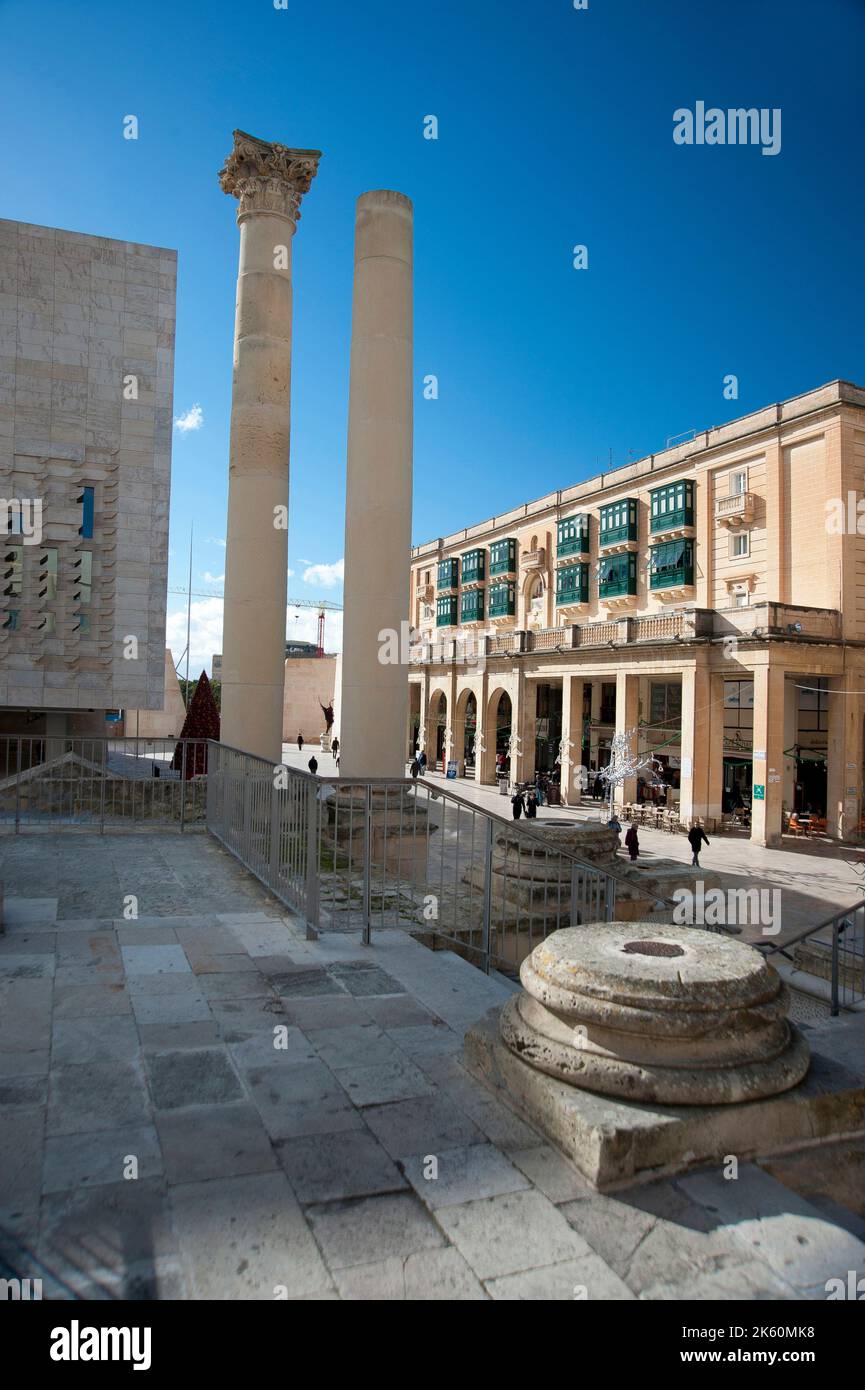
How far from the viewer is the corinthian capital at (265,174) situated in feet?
45.8

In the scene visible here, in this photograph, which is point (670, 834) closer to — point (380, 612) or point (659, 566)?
point (659, 566)

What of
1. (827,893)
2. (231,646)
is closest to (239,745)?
(231,646)

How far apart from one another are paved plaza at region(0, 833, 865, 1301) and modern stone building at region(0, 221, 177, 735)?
58.4 feet

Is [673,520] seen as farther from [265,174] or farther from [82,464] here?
[265,174]

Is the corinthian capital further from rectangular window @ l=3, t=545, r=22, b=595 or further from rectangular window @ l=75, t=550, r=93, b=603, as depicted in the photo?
rectangular window @ l=3, t=545, r=22, b=595

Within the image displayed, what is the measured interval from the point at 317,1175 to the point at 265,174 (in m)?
15.2

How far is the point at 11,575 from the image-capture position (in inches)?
846

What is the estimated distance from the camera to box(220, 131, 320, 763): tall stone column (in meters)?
13.9

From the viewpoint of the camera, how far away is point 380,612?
39.9 feet

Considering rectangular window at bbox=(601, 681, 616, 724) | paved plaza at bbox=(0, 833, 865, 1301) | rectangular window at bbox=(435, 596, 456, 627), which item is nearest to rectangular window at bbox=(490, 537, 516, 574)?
rectangular window at bbox=(435, 596, 456, 627)

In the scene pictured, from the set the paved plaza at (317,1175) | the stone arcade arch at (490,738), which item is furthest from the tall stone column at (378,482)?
the stone arcade arch at (490,738)

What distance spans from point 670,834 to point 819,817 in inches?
205
